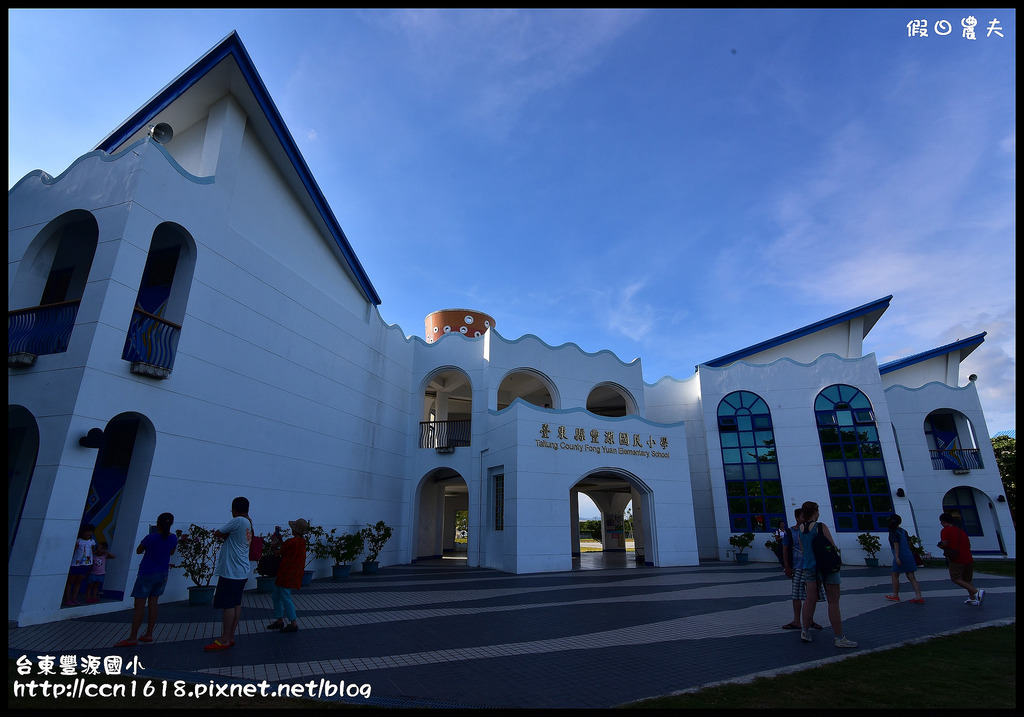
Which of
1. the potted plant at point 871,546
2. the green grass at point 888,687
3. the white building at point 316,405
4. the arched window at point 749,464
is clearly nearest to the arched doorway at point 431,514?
the white building at point 316,405

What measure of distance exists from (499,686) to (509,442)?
10.5 meters

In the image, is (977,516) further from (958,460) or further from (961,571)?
(961,571)

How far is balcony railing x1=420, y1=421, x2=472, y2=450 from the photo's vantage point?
18.2m

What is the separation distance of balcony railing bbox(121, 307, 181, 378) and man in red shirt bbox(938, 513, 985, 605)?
1318 centimetres

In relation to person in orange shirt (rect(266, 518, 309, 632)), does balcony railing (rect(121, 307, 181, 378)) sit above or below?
above

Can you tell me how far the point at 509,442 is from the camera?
1485 centimetres

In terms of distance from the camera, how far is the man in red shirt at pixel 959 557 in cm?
785

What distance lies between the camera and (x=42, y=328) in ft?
29.2

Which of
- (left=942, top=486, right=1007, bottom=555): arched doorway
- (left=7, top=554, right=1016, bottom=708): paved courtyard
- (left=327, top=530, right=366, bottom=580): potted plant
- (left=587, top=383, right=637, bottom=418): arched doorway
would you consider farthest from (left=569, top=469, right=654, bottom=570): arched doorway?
(left=942, top=486, right=1007, bottom=555): arched doorway

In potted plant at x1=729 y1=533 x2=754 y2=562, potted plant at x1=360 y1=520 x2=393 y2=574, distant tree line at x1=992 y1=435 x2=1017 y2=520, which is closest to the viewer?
potted plant at x1=360 y1=520 x2=393 y2=574

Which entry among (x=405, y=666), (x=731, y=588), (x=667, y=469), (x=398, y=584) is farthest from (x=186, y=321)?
(x=667, y=469)

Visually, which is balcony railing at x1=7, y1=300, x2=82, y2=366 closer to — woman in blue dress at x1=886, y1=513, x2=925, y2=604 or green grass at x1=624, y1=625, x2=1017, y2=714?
green grass at x1=624, y1=625, x2=1017, y2=714

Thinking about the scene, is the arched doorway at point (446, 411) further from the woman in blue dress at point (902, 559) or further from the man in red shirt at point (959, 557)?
the man in red shirt at point (959, 557)

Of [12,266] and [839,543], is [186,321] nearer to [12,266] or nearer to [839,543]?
[12,266]
